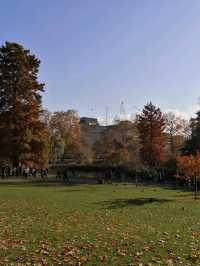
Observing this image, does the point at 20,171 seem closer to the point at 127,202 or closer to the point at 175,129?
the point at 127,202

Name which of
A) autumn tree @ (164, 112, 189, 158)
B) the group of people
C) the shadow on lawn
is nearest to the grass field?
the shadow on lawn

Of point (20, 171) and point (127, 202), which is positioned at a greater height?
point (20, 171)

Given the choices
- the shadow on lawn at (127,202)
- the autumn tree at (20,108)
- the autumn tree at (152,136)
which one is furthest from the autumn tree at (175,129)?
the shadow on lawn at (127,202)

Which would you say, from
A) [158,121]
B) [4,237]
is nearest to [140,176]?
[158,121]

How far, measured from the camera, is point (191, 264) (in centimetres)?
1088

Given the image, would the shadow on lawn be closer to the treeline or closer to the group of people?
the treeline

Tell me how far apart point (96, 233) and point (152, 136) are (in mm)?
55894

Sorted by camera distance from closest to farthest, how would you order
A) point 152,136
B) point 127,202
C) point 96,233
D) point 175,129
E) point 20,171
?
point 96,233 → point 127,202 → point 20,171 → point 152,136 → point 175,129

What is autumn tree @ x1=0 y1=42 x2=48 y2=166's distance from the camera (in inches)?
2056

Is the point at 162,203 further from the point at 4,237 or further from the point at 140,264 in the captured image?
the point at 140,264

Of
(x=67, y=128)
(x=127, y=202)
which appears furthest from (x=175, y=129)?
(x=127, y=202)

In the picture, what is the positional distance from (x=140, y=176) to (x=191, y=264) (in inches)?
2069

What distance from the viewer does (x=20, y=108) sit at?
53750mm

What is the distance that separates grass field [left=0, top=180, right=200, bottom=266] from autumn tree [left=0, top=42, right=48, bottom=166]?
2539 cm
